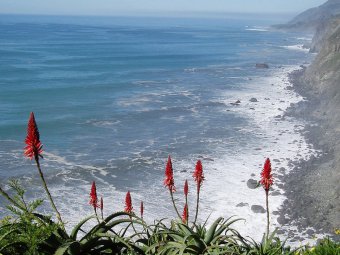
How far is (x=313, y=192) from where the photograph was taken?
85.1ft

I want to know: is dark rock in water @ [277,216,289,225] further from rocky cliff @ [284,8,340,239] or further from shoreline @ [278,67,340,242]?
rocky cliff @ [284,8,340,239]

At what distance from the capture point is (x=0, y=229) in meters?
3.71

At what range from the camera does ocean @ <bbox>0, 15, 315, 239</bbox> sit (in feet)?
85.2

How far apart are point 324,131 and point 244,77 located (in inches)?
1401

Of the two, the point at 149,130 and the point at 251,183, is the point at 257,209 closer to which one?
the point at 251,183

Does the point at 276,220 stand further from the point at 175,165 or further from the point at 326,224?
the point at 175,165

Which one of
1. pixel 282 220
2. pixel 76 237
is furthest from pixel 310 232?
pixel 76 237

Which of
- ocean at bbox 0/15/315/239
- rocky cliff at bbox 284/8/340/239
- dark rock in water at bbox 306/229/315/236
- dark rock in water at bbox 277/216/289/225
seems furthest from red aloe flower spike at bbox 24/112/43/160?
dark rock in water at bbox 277/216/289/225

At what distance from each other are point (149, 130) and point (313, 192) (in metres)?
19.5

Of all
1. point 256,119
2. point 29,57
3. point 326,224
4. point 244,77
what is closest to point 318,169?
point 326,224

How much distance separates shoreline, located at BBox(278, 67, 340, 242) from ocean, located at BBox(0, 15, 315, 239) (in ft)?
2.32

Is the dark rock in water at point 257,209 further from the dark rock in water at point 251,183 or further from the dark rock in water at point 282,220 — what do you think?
the dark rock in water at point 251,183

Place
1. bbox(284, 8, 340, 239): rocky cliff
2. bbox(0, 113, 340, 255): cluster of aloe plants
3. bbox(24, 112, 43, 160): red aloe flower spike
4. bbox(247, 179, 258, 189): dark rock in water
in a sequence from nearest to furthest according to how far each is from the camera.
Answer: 1. bbox(0, 113, 340, 255): cluster of aloe plants
2. bbox(24, 112, 43, 160): red aloe flower spike
3. bbox(284, 8, 340, 239): rocky cliff
4. bbox(247, 179, 258, 189): dark rock in water

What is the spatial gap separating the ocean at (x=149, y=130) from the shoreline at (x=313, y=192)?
0.71 meters
